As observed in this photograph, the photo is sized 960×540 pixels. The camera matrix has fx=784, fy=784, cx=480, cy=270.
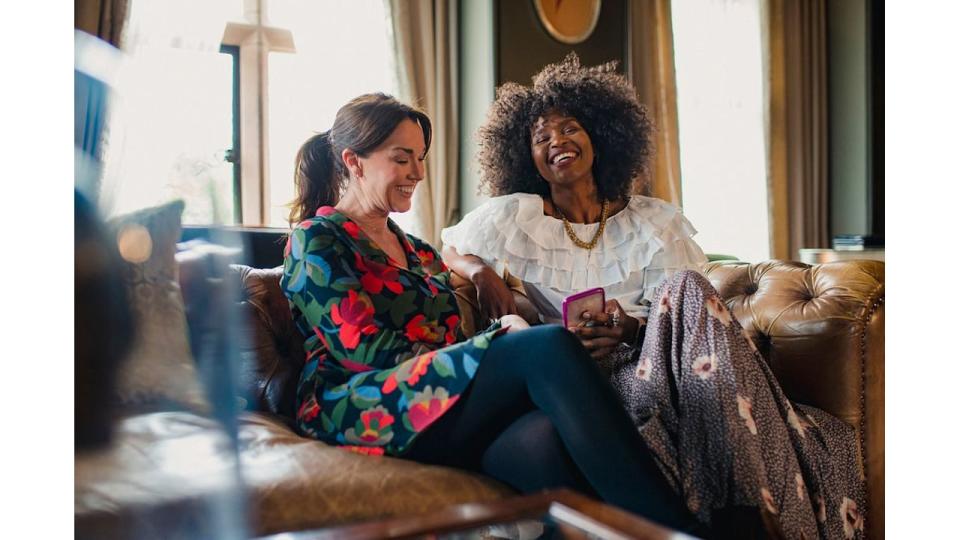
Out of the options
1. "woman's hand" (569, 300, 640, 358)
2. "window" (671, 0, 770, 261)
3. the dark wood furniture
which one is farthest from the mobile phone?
"window" (671, 0, 770, 261)

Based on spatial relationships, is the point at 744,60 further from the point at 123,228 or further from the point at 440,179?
the point at 123,228

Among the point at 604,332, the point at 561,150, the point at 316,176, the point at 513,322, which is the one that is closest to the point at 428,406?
the point at 513,322

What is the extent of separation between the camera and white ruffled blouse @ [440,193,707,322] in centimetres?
175

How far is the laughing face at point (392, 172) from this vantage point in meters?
1.44

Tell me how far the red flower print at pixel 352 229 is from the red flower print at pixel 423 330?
177 mm

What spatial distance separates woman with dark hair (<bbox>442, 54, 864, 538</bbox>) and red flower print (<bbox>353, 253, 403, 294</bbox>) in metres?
0.29

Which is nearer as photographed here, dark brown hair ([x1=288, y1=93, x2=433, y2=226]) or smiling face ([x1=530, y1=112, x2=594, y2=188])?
dark brown hair ([x1=288, y1=93, x2=433, y2=226])

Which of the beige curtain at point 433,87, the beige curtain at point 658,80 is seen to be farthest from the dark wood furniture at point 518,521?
the beige curtain at point 658,80

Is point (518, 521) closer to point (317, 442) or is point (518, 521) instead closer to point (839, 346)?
point (317, 442)

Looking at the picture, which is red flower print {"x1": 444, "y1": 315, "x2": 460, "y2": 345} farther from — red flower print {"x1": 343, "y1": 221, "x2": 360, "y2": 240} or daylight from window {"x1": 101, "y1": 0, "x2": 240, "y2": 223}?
daylight from window {"x1": 101, "y1": 0, "x2": 240, "y2": 223}

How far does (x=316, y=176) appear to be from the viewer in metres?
1.50

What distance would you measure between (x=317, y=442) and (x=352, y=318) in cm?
20
